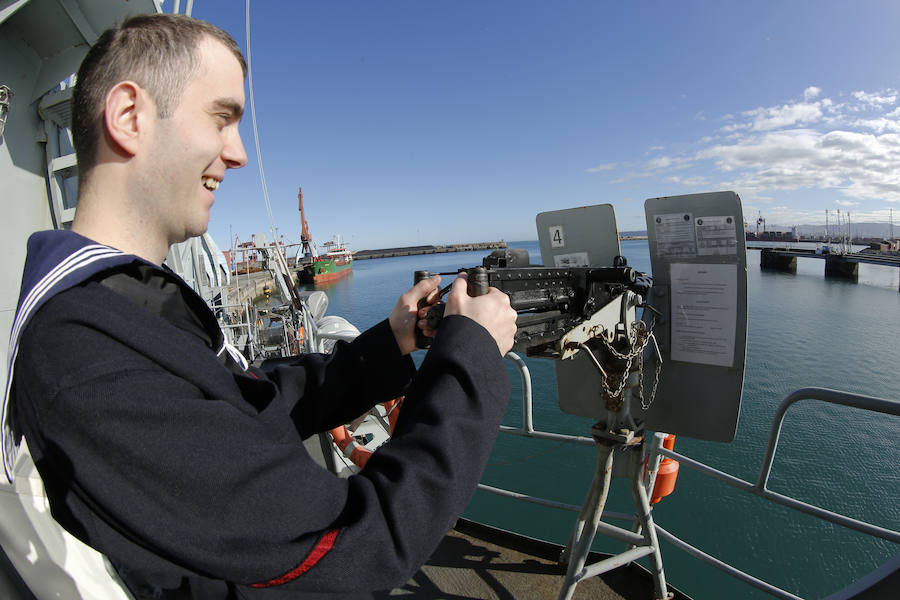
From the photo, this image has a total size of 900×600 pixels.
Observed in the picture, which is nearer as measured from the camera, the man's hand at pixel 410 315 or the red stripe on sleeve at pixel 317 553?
the red stripe on sleeve at pixel 317 553

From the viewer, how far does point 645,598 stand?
3.12 metres

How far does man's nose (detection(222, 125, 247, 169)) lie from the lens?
1.12 m

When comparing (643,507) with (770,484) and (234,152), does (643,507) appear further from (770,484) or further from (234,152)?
(770,484)

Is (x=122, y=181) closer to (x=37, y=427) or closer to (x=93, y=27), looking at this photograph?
(x=37, y=427)

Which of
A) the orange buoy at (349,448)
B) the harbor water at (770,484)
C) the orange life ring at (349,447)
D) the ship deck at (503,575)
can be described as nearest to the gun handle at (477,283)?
the ship deck at (503,575)

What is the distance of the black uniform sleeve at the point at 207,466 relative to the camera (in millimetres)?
687

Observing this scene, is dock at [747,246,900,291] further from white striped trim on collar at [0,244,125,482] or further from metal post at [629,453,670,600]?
white striped trim on collar at [0,244,125,482]

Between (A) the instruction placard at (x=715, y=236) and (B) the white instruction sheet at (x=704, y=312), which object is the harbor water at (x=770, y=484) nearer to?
(B) the white instruction sheet at (x=704, y=312)

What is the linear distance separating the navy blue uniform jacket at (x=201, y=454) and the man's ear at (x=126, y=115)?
22cm

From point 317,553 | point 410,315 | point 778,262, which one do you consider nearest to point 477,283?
point 410,315

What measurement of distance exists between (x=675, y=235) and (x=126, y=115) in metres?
3.06

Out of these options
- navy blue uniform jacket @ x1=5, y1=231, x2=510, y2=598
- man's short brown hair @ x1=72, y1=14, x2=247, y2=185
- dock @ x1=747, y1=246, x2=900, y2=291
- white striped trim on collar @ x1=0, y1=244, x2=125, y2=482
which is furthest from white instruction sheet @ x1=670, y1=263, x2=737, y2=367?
dock @ x1=747, y1=246, x2=900, y2=291

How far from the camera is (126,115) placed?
3.14 ft

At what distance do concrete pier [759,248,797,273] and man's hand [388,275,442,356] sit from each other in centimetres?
6319
